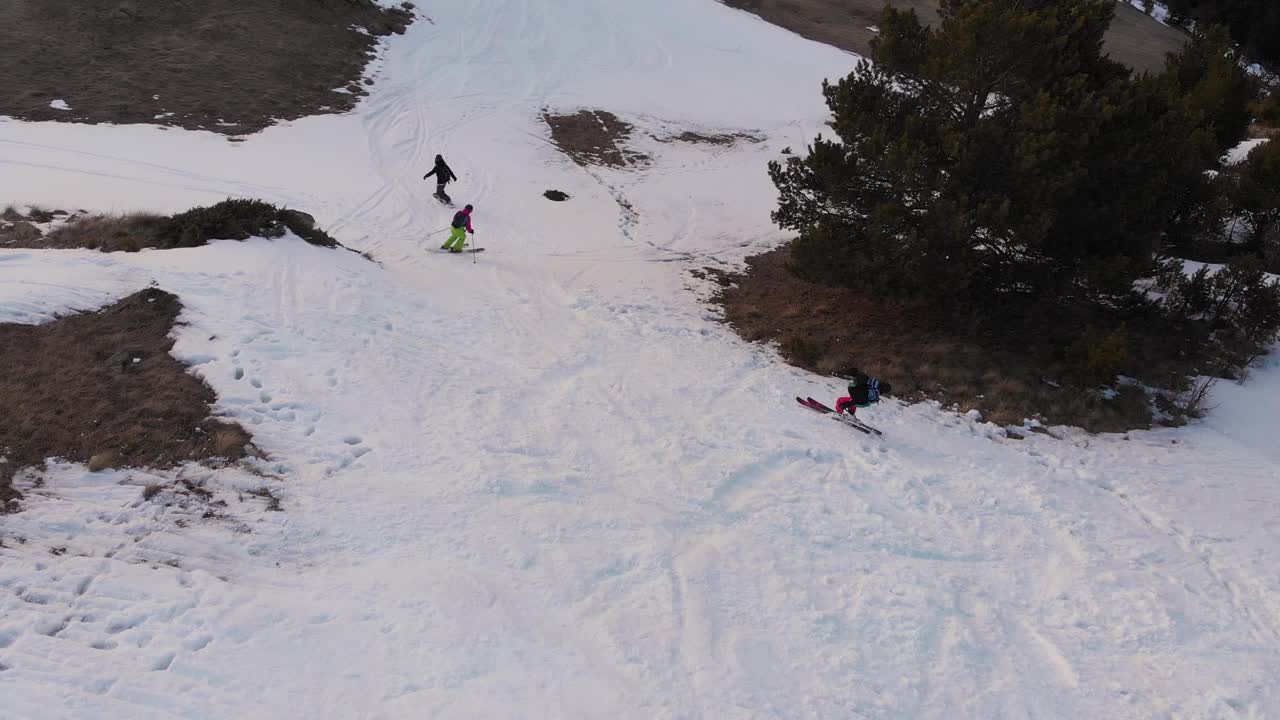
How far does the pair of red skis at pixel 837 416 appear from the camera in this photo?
11148 millimetres

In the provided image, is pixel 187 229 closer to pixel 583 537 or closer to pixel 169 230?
pixel 169 230

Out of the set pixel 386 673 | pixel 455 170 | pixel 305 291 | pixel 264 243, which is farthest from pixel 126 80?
pixel 386 673

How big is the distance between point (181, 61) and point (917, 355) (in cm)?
2768

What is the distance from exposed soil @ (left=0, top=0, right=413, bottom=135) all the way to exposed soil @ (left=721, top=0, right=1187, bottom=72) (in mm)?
25869

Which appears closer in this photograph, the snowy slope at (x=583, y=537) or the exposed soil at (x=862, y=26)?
the snowy slope at (x=583, y=537)

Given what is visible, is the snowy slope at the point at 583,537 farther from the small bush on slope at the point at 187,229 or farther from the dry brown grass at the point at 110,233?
the dry brown grass at the point at 110,233

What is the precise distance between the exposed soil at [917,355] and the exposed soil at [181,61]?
18073mm

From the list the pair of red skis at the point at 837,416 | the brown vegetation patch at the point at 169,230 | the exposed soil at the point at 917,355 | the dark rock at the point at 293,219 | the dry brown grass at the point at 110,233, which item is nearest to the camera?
the pair of red skis at the point at 837,416

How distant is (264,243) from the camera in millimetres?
13523

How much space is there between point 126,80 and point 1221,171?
33.3m

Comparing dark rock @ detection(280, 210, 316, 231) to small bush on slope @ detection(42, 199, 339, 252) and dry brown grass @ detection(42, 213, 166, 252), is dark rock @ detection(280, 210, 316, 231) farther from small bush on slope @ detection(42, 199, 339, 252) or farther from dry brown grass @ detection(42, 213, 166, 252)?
dry brown grass @ detection(42, 213, 166, 252)

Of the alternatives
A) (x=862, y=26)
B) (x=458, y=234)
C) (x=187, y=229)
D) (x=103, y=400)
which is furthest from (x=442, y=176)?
(x=862, y=26)

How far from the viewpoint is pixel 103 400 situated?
853 cm

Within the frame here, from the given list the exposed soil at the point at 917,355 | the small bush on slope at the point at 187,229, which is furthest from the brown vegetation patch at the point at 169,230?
the exposed soil at the point at 917,355
